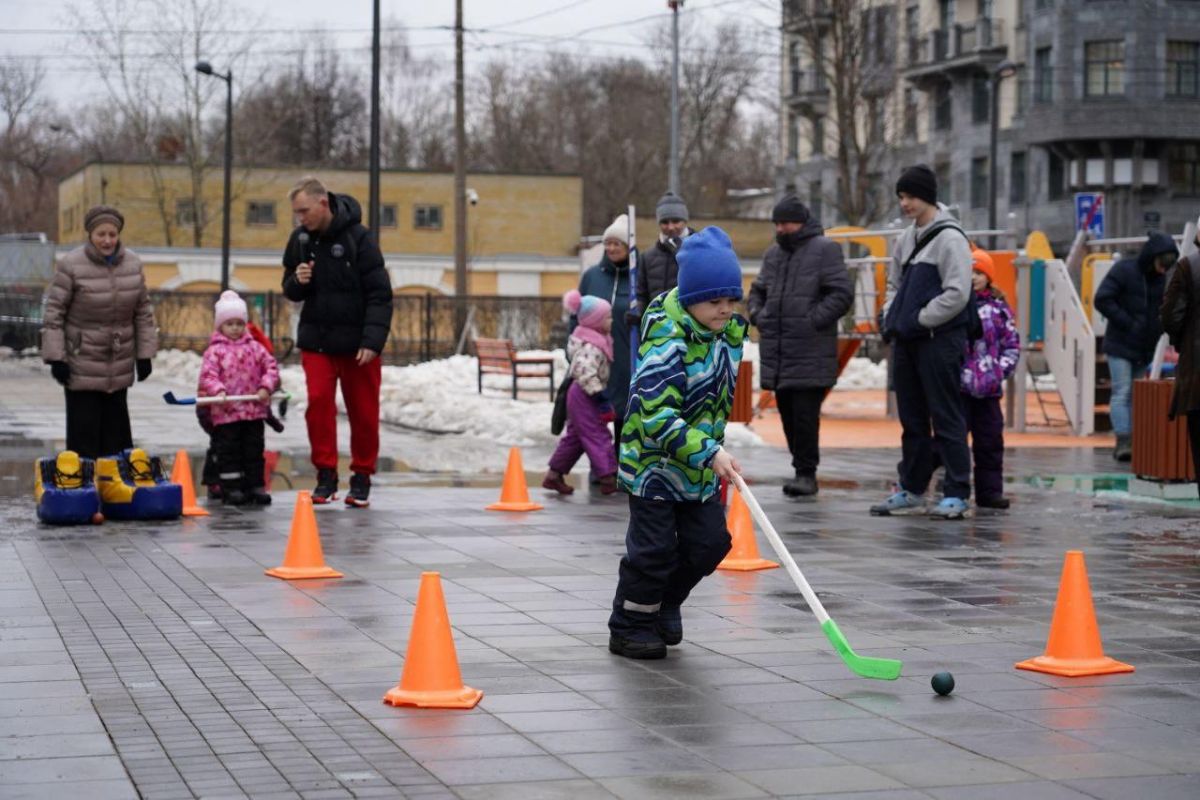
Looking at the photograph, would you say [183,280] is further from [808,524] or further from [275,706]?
[275,706]

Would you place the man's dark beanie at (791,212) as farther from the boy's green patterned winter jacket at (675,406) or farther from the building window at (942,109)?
the building window at (942,109)

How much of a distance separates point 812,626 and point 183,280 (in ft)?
185

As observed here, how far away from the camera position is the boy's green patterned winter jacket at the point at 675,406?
673 cm

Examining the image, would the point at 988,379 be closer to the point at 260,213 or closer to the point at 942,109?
the point at 942,109

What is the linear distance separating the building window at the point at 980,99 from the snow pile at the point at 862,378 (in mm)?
31009

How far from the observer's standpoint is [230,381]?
1230 cm

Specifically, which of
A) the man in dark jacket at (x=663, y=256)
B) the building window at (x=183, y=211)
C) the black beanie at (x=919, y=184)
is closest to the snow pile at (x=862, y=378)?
the man in dark jacket at (x=663, y=256)

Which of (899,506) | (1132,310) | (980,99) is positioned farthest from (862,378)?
(980,99)

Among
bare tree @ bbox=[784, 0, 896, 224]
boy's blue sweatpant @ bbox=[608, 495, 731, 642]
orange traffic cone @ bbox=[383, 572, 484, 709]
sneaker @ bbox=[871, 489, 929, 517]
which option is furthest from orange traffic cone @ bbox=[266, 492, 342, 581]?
bare tree @ bbox=[784, 0, 896, 224]

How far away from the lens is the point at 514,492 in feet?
40.0

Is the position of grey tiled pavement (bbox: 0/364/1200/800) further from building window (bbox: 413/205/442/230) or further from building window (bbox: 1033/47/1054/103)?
building window (bbox: 413/205/442/230)

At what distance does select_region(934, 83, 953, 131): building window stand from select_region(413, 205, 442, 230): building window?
19127 millimetres

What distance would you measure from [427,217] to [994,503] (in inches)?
2409

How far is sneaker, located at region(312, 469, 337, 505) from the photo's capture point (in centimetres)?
1220
